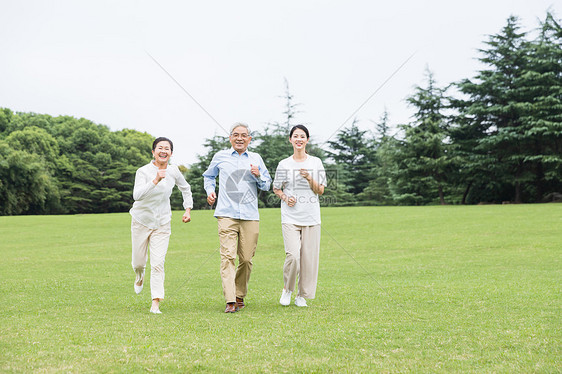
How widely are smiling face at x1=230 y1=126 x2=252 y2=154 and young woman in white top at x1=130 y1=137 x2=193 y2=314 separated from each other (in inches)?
33.8

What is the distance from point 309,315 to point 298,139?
242 cm

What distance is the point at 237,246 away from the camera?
7363 mm

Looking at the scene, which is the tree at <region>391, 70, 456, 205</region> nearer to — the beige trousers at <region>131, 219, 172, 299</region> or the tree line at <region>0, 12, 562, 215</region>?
the tree line at <region>0, 12, 562, 215</region>

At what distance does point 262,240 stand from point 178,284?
A: 9.68m

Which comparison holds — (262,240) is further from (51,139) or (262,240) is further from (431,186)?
(51,139)

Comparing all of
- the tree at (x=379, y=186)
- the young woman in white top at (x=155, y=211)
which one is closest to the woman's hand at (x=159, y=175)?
the young woman in white top at (x=155, y=211)

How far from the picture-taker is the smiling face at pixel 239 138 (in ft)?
24.2

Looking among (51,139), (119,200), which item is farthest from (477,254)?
(51,139)

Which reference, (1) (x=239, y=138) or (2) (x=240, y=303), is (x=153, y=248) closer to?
(2) (x=240, y=303)

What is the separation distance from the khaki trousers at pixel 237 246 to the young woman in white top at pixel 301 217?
51cm

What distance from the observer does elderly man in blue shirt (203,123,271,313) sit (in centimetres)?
713

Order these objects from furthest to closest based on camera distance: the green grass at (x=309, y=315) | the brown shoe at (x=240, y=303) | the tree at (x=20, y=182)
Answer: the tree at (x=20, y=182)
the brown shoe at (x=240, y=303)
the green grass at (x=309, y=315)

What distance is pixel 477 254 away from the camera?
48.3ft

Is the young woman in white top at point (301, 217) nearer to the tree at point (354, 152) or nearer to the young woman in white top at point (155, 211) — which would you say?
the young woman in white top at point (155, 211)
